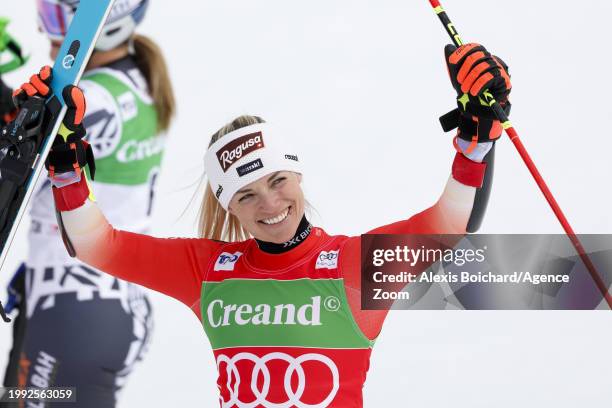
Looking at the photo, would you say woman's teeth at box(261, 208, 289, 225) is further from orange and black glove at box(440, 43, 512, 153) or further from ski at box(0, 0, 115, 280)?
ski at box(0, 0, 115, 280)

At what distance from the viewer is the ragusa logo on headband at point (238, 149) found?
3293 millimetres

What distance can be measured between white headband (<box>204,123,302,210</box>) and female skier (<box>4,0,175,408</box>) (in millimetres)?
1472

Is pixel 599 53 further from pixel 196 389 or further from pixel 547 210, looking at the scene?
pixel 196 389

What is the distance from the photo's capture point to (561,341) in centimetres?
503

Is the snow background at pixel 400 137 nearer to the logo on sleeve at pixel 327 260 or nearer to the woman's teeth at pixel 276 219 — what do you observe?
the logo on sleeve at pixel 327 260

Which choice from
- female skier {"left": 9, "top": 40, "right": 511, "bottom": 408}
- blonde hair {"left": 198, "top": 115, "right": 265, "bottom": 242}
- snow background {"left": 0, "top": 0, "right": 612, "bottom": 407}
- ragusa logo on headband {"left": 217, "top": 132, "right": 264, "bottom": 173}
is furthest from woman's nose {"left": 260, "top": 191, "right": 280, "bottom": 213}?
snow background {"left": 0, "top": 0, "right": 612, "bottom": 407}

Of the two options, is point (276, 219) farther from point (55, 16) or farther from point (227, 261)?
point (55, 16)

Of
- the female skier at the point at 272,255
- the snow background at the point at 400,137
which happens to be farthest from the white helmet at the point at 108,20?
the female skier at the point at 272,255

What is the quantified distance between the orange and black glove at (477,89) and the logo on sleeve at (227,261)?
73 cm

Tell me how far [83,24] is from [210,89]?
3.46m

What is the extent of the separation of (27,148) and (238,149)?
1.96ft

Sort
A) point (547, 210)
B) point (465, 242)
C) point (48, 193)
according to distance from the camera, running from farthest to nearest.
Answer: point (547, 210) → point (48, 193) → point (465, 242)

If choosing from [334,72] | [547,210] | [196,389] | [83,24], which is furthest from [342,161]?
[83,24]

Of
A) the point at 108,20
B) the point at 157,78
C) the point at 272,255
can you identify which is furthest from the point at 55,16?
the point at 272,255
